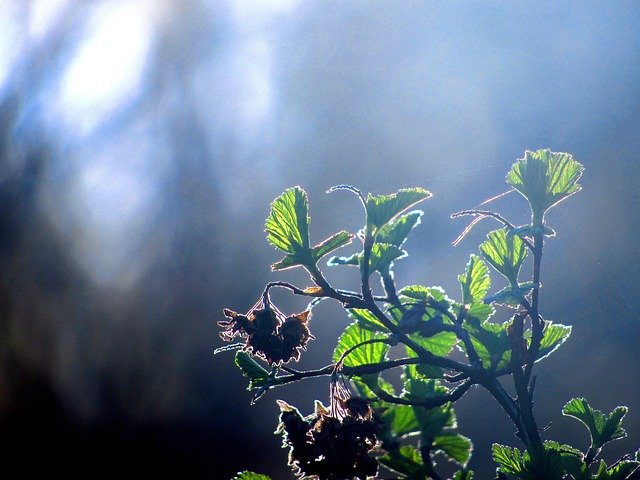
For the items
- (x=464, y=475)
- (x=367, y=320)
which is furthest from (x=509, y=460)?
(x=367, y=320)

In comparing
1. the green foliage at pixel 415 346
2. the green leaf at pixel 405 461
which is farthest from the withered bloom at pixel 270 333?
the green leaf at pixel 405 461

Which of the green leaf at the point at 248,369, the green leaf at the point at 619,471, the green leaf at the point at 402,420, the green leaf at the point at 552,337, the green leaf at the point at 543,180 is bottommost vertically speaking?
the green leaf at the point at 619,471

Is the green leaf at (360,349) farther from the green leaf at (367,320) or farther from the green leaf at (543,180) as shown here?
the green leaf at (543,180)

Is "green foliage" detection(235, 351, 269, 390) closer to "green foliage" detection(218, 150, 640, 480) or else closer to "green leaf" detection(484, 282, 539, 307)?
"green foliage" detection(218, 150, 640, 480)

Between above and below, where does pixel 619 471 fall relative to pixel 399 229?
below

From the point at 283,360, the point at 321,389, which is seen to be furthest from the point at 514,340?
the point at 321,389

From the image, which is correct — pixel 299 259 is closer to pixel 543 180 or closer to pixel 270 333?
pixel 270 333

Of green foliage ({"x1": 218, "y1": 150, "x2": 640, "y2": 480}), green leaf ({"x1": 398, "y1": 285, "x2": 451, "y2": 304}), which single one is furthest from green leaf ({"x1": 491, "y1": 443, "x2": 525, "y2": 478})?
green leaf ({"x1": 398, "y1": 285, "x2": 451, "y2": 304})
